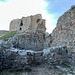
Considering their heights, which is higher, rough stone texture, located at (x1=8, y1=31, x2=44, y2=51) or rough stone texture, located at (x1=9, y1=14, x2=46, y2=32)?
rough stone texture, located at (x1=9, y1=14, x2=46, y2=32)

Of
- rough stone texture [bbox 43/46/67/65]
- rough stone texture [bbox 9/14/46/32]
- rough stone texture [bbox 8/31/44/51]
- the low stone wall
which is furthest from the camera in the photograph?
rough stone texture [bbox 9/14/46/32]

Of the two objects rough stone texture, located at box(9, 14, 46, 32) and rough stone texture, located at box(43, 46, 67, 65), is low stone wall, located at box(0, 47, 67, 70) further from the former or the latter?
rough stone texture, located at box(9, 14, 46, 32)

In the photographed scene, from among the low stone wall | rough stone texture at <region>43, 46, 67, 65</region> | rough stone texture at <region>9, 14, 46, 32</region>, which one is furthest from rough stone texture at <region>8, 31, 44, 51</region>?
rough stone texture at <region>9, 14, 46, 32</region>

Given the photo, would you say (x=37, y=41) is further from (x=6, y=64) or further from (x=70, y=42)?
(x=6, y=64)

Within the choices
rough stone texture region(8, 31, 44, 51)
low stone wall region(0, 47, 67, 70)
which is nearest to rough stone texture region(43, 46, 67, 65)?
low stone wall region(0, 47, 67, 70)

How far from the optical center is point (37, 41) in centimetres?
951

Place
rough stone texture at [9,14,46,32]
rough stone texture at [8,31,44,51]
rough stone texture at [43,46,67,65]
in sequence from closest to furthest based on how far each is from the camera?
rough stone texture at [43,46,67,65] < rough stone texture at [8,31,44,51] < rough stone texture at [9,14,46,32]

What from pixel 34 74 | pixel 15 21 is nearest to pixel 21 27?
pixel 15 21

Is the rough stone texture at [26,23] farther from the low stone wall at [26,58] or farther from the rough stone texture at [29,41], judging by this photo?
the low stone wall at [26,58]

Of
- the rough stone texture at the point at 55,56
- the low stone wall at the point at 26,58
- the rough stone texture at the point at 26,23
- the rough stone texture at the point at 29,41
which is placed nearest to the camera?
the low stone wall at the point at 26,58

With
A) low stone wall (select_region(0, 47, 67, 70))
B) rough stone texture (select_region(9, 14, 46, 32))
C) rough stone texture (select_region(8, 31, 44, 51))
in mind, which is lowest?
low stone wall (select_region(0, 47, 67, 70))

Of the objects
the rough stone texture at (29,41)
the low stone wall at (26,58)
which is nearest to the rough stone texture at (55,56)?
the low stone wall at (26,58)

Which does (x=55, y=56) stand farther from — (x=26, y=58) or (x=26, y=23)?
(x=26, y=23)

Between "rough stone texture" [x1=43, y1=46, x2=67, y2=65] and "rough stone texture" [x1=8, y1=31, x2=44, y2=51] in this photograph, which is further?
"rough stone texture" [x1=8, y1=31, x2=44, y2=51]
